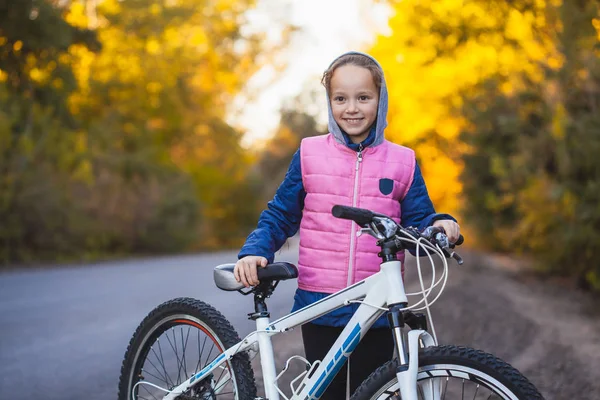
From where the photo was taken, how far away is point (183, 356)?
3.58 meters

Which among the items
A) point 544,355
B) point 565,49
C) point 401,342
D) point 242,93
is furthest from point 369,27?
point 401,342

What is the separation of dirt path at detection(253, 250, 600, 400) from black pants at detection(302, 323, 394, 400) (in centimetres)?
196

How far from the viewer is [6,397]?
548 centimetres

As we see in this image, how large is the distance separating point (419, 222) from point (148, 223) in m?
22.0

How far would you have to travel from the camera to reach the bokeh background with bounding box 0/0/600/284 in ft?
36.4

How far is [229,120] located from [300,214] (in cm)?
3632

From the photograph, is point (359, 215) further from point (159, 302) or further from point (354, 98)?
point (159, 302)

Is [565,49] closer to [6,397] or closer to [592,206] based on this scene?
[592,206]

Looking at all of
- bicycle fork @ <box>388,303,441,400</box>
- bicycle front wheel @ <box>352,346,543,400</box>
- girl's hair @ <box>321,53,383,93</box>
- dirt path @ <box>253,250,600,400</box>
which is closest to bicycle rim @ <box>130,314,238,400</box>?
bicycle front wheel @ <box>352,346,543,400</box>

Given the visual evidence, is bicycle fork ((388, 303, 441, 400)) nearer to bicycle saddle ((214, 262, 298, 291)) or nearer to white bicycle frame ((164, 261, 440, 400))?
white bicycle frame ((164, 261, 440, 400))

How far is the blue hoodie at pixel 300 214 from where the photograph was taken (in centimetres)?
335

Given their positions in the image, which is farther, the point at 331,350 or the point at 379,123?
the point at 379,123

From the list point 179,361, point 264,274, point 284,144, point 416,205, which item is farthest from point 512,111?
point 284,144

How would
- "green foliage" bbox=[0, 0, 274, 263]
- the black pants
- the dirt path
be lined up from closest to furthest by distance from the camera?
the black pants < the dirt path < "green foliage" bbox=[0, 0, 274, 263]
